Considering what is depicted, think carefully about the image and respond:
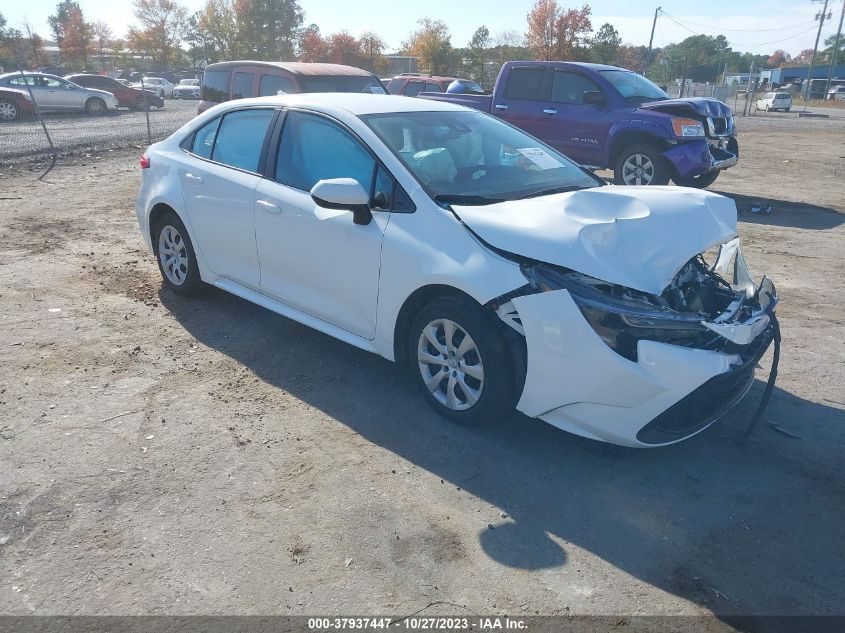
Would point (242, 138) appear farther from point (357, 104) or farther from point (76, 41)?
point (76, 41)

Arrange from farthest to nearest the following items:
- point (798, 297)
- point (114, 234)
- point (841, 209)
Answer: point (841, 209), point (114, 234), point (798, 297)

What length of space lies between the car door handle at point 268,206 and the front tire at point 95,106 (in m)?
24.8

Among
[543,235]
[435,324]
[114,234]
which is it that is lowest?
[114,234]

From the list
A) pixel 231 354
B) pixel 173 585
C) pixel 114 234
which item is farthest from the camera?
pixel 114 234

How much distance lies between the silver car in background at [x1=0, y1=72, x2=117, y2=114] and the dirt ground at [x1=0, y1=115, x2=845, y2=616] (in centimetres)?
2213

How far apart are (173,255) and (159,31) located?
227 feet

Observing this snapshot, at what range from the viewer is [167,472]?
11.9 feet

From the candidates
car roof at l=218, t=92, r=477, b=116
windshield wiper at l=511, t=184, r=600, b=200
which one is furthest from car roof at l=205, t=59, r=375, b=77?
windshield wiper at l=511, t=184, r=600, b=200

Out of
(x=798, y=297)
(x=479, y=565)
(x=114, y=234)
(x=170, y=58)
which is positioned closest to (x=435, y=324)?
(x=479, y=565)

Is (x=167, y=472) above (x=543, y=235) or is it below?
below

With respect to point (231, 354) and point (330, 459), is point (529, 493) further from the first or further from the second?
point (231, 354)

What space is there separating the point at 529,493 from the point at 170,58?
239ft

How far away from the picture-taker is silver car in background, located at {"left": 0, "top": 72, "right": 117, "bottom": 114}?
23848mm

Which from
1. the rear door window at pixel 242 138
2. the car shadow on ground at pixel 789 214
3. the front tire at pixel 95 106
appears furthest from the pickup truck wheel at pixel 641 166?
the front tire at pixel 95 106
